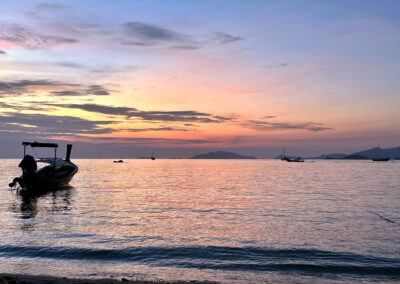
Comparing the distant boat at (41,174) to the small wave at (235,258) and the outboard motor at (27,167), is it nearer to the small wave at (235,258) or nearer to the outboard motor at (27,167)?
the outboard motor at (27,167)

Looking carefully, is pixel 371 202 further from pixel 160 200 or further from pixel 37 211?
pixel 37 211

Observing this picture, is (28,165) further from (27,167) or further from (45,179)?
(45,179)

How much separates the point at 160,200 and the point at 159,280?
2753 centimetres

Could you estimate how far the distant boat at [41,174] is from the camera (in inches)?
1811

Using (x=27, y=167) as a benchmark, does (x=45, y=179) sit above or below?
below

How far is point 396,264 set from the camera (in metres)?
15.5

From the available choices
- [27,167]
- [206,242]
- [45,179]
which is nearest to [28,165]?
[27,167]

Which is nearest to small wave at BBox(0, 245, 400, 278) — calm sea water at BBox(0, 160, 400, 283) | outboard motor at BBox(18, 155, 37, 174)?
calm sea water at BBox(0, 160, 400, 283)

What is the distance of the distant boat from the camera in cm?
4600

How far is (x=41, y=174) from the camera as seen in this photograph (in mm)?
48719

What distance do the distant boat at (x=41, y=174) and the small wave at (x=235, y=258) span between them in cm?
3155

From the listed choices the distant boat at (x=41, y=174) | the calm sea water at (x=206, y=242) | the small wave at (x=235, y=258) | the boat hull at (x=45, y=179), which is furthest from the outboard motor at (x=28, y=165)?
the small wave at (x=235, y=258)

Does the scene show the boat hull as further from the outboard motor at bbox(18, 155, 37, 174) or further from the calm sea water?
the calm sea water

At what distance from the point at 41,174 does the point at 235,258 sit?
133 ft
